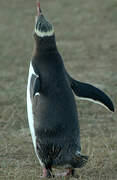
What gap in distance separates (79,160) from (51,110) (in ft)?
1.47

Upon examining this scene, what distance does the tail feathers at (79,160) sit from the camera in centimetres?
437

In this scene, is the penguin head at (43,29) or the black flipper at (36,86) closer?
the black flipper at (36,86)

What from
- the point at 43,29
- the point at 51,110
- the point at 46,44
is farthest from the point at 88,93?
the point at 43,29

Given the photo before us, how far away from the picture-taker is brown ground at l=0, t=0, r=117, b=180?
4945 mm

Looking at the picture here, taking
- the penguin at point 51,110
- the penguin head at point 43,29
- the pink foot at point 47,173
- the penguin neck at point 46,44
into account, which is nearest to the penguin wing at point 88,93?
the penguin at point 51,110

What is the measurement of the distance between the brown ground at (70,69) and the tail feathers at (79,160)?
0.42 feet

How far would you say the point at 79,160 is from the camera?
14.4 feet

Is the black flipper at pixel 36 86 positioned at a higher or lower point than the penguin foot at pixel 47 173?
higher

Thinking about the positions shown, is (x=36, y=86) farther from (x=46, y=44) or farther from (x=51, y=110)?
(x=46, y=44)

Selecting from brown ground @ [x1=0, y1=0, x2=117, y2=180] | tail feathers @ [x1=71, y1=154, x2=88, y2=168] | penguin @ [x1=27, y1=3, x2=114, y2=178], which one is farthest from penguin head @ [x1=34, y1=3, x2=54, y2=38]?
brown ground @ [x1=0, y1=0, x2=117, y2=180]

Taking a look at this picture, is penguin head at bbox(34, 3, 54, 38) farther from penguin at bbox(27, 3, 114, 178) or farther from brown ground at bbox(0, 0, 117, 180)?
brown ground at bbox(0, 0, 117, 180)

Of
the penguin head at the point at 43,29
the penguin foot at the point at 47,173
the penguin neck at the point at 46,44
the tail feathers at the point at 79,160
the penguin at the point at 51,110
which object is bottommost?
the penguin foot at the point at 47,173

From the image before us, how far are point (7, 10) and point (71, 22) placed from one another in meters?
2.50

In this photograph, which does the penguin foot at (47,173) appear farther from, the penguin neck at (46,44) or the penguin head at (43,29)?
the penguin head at (43,29)
